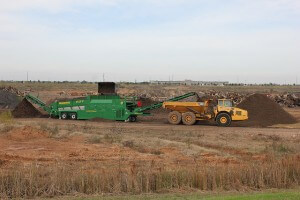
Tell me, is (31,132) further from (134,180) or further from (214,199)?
(214,199)

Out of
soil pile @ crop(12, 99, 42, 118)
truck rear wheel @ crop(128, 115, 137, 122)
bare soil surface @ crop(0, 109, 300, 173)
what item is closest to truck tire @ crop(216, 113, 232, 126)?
bare soil surface @ crop(0, 109, 300, 173)

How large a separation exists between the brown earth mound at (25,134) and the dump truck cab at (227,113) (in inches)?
460

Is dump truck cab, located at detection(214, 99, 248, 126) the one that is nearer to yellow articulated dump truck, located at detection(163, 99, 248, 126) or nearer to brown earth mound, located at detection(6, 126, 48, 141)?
yellow articulated dump truck, located at detection(163, 99, 248, 126)

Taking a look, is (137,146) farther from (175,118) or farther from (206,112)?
(206,112)

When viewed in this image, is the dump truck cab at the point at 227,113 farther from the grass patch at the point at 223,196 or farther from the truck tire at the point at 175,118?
the grass patch at the point at 223,196

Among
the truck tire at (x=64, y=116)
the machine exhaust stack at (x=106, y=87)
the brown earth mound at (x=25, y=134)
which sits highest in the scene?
the machine exhaust stack at (x=106, y=87)

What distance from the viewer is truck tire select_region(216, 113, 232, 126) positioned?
28.5m

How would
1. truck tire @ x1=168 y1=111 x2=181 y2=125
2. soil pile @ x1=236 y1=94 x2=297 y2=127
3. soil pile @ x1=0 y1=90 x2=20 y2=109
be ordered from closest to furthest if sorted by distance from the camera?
truck tire @ x1=168 y1=111 x2=181 y2=125 → soil pile @ x1=236 y1=94 x2=297 y2=127 → soil pile @ x1=0 y1=90 x2=20 y2=109

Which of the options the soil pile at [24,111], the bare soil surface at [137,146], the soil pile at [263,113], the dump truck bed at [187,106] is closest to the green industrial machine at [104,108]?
the dump truck bed at [187,106]

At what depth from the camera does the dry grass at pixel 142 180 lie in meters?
10.7

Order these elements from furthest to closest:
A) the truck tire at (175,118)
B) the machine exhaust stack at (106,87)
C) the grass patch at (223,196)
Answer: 1. the machine exhaust stack at (106,87)
2. the truck tire at (175,118)
3. the grass patch at (223,196)

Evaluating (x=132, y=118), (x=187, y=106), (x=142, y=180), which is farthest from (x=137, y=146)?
(x=132, y=118)

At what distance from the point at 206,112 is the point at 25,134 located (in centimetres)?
1235

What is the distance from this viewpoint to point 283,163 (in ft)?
40.5
